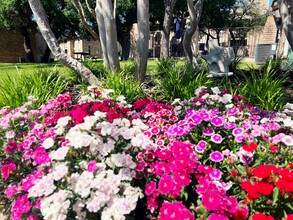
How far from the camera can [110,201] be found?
1517 millimetres

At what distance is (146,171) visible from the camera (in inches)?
77.2

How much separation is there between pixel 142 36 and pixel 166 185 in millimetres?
3728

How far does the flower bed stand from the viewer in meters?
1.46

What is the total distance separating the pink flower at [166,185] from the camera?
163cm

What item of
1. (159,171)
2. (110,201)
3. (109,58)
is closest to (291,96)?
(109,58)

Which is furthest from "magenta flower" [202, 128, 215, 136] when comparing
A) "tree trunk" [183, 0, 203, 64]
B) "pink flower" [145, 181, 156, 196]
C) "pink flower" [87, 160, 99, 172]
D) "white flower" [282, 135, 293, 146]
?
"tree trunk" [183, 0, 203, 64]

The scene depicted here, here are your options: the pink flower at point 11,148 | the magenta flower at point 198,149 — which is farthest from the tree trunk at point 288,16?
the pink flower at point 11,148

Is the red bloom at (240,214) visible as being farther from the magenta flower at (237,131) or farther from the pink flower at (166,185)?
the magenta flower at (237,131)

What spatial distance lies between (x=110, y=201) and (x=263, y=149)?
4.43 feet

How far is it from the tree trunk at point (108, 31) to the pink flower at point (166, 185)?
3.45 m

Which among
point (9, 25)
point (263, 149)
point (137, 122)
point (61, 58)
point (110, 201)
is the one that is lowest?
point (110, 201)

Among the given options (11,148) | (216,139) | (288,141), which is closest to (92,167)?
(11,148)

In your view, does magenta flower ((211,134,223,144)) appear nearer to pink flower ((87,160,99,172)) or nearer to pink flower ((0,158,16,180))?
pink flower ((87,160,99,172))

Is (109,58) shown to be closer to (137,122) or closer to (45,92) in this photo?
(45,92)
